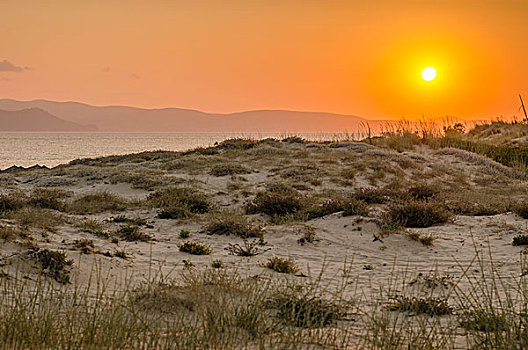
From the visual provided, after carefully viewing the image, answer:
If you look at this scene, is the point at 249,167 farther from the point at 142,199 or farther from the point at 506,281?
the point at 506,281

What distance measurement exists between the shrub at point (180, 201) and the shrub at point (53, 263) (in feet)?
19.1

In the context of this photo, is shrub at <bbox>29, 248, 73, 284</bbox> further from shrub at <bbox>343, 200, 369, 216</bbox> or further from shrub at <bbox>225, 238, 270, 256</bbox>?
shrub at <bbox>343, 200, 369, 216</bbox>

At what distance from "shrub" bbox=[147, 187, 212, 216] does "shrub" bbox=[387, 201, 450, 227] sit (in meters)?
5.33

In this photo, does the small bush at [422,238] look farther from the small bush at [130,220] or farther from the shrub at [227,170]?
the shrub at [227,170]

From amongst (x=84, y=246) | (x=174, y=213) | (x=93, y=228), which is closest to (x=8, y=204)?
(x=93, y=228)

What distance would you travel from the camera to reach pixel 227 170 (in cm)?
2009

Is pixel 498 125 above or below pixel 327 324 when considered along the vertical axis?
above

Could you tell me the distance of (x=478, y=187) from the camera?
20156mm

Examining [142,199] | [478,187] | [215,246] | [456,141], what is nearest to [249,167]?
[142,199]

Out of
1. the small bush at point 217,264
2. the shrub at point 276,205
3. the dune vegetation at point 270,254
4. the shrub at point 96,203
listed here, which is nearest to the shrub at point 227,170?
the dune vegetation at point 270,254

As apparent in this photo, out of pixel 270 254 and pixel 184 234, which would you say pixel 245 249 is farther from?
pixel 184 234

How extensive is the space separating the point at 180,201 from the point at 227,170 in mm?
5182

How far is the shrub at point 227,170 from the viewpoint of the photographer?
1988cm

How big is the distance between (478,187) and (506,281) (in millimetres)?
13107
